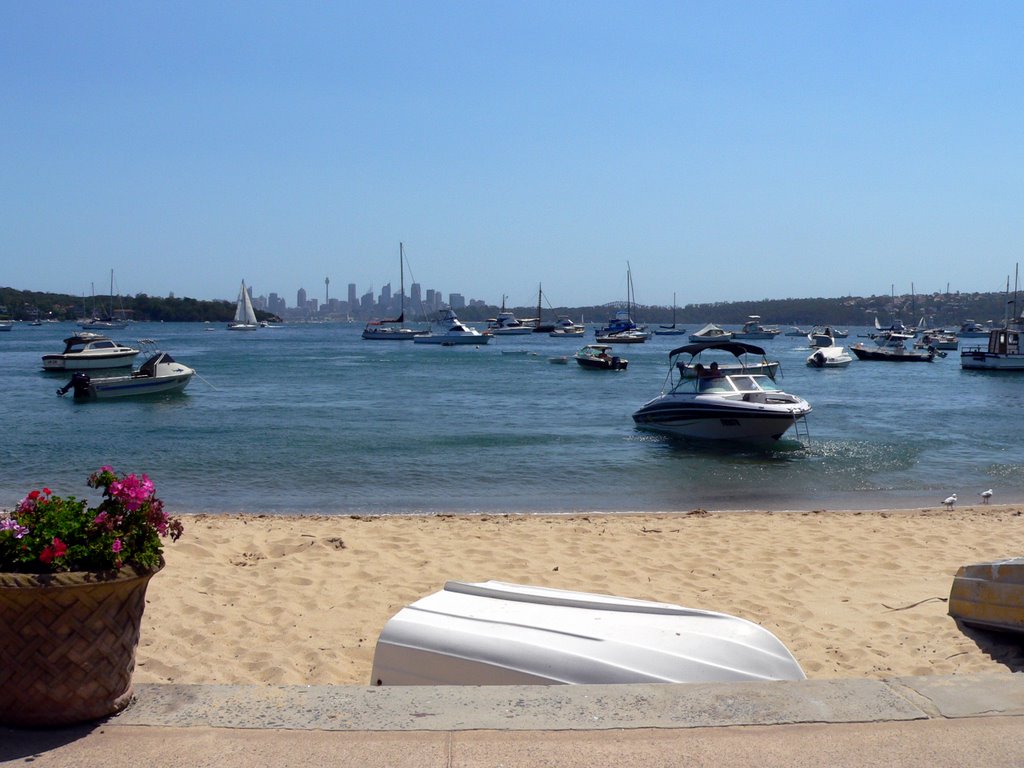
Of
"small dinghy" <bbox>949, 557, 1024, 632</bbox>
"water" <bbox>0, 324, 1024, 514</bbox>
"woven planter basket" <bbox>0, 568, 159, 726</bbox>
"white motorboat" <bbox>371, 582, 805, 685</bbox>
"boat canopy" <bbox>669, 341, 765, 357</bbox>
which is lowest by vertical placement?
"water" <bbox>0, 324, 1024, 514</bbox>

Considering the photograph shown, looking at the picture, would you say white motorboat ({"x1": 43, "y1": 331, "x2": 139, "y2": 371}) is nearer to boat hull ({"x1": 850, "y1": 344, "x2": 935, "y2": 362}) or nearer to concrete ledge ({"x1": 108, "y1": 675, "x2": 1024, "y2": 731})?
concrete ledge ({"x1": 108, "y1": 675, "x2": 1024, "y2": 731})

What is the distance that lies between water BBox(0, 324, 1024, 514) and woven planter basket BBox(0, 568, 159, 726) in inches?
448

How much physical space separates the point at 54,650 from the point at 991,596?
6.45 m

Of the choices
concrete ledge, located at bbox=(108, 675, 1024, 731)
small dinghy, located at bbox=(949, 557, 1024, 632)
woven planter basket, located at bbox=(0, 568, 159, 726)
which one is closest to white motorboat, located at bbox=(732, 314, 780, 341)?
small dinghy, located at bbox=(949, 557, 1024, 632)

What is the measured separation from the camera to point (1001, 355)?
2148 inches

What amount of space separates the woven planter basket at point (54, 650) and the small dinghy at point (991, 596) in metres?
6.16

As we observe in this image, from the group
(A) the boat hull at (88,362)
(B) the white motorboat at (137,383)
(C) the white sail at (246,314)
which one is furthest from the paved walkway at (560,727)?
(C) the white sail at (246,314)

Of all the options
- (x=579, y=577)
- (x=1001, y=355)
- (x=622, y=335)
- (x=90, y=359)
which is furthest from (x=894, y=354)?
(x=579, y=577)

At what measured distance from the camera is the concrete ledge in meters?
3.70

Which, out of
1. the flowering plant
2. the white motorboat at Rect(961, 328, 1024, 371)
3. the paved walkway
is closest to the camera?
the paved walkway

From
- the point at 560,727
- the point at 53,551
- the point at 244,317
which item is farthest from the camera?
the point at 244,317

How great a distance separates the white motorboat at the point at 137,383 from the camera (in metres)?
36.2

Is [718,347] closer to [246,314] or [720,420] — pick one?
[720,420]

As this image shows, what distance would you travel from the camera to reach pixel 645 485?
17969 millimetres
